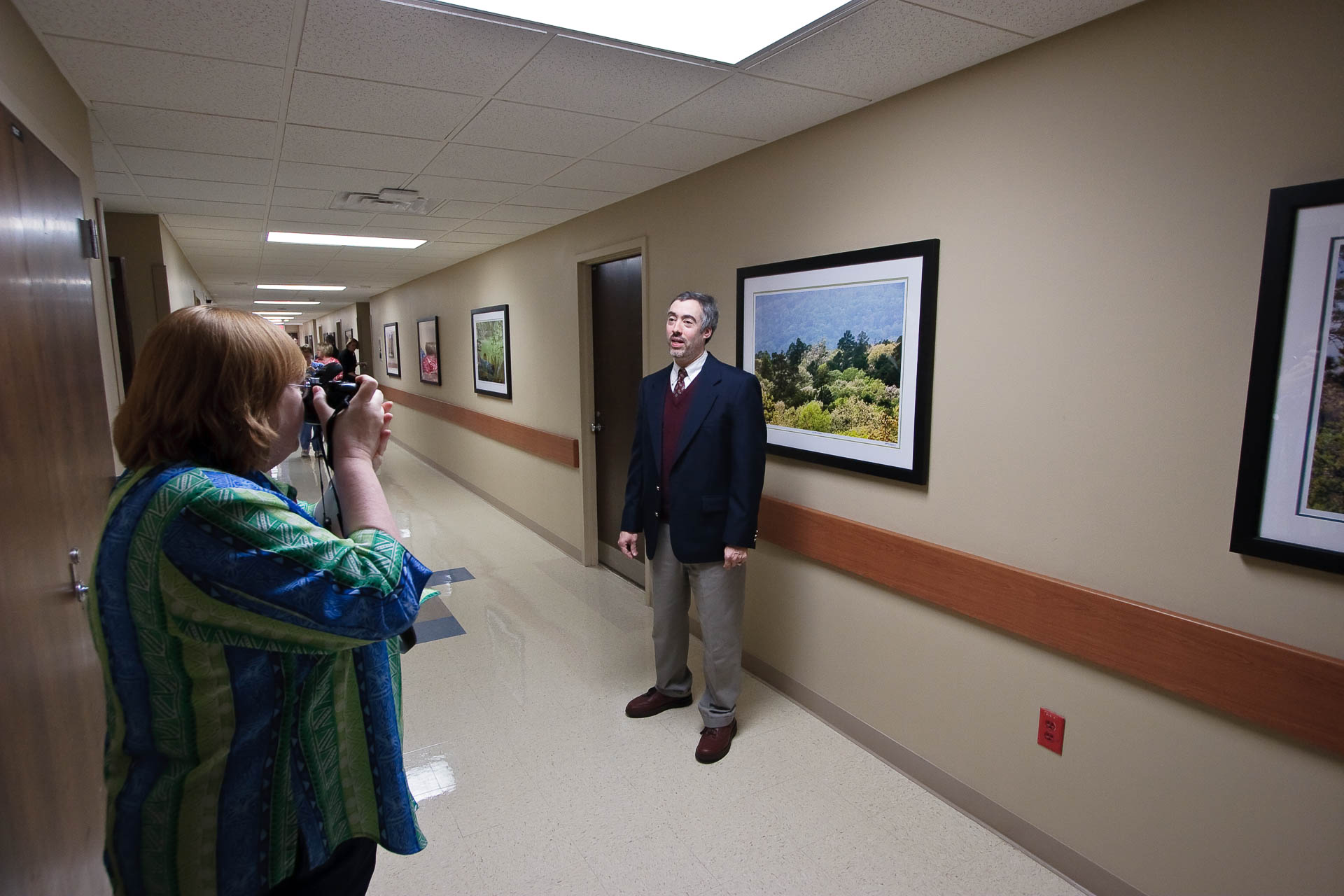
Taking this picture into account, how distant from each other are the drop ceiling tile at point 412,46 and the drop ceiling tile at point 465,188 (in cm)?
132

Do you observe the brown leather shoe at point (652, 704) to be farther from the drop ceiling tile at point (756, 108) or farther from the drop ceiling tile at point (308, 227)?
the drop ceiling tile at point (308, 227)

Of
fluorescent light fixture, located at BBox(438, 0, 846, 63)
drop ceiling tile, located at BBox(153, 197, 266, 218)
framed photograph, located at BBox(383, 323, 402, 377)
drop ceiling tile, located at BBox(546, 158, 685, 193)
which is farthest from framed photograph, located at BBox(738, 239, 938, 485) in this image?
framed photograph, located at BBox(383, 323, 402, 377)

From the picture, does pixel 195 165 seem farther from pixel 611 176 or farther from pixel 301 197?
pixel 611 176

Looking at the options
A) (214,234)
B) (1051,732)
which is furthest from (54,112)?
(214,234)

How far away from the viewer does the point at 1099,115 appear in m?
1.83

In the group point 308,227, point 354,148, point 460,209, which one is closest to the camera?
point 354,148

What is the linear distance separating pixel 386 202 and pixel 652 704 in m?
3.02

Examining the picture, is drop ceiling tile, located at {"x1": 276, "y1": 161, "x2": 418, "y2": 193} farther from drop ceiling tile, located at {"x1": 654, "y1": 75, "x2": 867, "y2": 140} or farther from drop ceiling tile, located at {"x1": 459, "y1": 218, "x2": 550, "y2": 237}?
drop ceiling tile, located at {"x1": 654, "y1": 75, "x2": 867, "y2": 140}

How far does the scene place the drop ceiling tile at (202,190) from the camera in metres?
3.42

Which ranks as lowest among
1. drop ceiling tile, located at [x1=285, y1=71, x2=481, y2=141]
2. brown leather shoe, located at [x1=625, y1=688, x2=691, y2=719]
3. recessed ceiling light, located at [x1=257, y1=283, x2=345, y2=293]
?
brown leather shoe, located at [x1=625, y1=688, x2=691, y2=719]

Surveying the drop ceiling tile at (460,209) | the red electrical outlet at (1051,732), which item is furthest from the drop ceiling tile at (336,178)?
the red electrical outlet at (1051,732)

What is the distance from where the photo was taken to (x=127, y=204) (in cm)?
393

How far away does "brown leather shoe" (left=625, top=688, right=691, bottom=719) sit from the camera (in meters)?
2.94

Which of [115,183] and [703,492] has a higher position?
[115,183]
